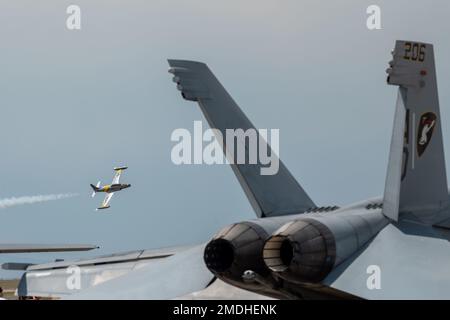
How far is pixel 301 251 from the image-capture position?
14.4 meters

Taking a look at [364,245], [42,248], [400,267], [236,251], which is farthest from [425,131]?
[42,248]

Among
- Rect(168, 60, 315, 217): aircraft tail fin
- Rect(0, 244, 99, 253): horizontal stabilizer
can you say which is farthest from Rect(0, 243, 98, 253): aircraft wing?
Rect(168, 60, 315, 217): aircraft tail fin

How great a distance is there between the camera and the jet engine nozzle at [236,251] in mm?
14930

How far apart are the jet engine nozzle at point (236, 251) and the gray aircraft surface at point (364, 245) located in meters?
0.02

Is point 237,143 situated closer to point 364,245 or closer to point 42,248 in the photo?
point 364,245

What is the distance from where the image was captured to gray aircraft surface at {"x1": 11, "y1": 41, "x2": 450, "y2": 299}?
14391 millimetres

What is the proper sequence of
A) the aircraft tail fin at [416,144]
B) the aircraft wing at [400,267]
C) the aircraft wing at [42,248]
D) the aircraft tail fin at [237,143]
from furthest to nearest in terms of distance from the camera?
the aircraft wing at [42,248] → the aircraft tail fin at [237,143] → the aircraft tail fin at [416,144] → the aircraft wing at [400,267]

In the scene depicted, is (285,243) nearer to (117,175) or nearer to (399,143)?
(399,143)

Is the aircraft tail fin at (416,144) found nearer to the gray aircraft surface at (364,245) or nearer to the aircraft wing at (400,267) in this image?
the gray aircraft surface at (364,245)

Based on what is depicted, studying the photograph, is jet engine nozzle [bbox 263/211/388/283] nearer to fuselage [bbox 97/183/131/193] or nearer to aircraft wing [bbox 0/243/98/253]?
aircraft wing [bbox 0/243/98/253]

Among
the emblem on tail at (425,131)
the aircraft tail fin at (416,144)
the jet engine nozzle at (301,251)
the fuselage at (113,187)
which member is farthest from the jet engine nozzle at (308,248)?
the fuselage at (113,187)

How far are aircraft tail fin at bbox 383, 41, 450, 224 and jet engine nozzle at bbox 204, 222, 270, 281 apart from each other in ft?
8.82

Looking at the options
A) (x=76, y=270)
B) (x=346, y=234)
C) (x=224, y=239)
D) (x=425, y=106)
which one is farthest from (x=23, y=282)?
(x=425, y=106)

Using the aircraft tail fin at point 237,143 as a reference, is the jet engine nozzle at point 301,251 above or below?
below
